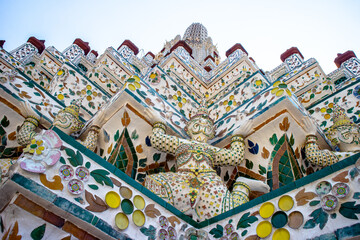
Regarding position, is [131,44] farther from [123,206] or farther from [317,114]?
[123,206]

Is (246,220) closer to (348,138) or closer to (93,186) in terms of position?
(93,186)

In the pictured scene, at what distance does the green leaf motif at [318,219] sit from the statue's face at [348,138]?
99.1 inches

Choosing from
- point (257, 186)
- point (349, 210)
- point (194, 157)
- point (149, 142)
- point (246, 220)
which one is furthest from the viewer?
Answer: point (149, 142)

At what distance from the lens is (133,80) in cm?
490

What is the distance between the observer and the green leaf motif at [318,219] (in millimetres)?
2447

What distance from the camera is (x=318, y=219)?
2.48 metres

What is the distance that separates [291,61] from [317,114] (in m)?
3.83

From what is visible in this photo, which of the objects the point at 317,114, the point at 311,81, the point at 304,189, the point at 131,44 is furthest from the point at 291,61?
the point at 304,189

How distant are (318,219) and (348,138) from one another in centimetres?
262

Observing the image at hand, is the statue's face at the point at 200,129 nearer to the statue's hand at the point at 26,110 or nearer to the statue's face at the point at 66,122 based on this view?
the statue's face at the point at 66,122

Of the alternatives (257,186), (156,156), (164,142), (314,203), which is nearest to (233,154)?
(257,186)

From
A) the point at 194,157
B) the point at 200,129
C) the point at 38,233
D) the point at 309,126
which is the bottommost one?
the point at 38,233

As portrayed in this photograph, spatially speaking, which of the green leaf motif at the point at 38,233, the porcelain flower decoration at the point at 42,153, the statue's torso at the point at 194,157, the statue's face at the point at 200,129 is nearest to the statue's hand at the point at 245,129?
the statue's face at the point at 200,129

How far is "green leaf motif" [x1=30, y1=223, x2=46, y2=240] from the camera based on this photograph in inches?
93.3
